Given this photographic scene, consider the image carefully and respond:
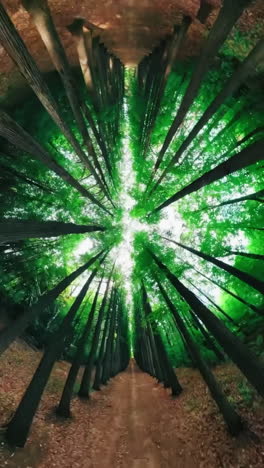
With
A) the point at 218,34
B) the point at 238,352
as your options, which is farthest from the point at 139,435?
the point at 218,34

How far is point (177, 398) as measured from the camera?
10.6 meters

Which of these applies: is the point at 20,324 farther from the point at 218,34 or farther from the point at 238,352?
the point at 218,34

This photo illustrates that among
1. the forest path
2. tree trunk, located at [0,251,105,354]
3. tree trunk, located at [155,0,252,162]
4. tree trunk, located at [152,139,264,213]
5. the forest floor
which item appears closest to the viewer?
tree trunk, located at [155,0,252,162]

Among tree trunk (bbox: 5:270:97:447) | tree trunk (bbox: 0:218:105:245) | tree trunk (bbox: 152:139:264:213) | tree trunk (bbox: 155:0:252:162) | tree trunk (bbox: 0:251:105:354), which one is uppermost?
tree trunk (bbox: 155:0:252:162)

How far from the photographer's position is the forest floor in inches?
226

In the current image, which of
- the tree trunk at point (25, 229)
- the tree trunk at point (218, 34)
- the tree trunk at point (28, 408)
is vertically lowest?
the tree trunk at point (28, 408)

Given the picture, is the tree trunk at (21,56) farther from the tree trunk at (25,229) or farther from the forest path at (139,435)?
the forest path at (139,435)

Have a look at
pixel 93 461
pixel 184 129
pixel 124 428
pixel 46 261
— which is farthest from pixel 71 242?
pixel 93 461

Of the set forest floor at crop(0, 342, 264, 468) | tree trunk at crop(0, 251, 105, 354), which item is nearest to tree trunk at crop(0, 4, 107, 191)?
tree trunk at crop(0, 251, 105, 354)

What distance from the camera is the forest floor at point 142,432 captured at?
5736 mm

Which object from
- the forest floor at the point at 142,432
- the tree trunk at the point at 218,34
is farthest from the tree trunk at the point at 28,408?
the tree trunk at the point at 218,34

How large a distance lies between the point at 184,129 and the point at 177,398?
9953 mm

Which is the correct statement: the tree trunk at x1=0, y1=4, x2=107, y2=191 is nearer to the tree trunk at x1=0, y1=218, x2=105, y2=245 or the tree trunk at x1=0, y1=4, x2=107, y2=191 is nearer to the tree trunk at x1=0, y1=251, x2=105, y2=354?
the tree trunk at x1=0, y1=218, x2=105, y2=245

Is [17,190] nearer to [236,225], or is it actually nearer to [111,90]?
[111,90]
